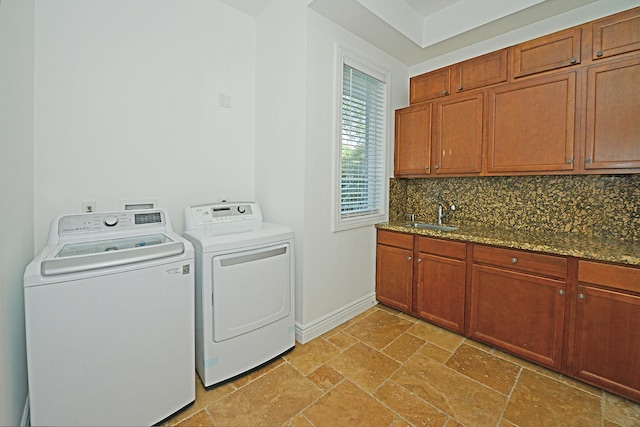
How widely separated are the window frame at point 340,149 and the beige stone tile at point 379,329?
2.92 ft

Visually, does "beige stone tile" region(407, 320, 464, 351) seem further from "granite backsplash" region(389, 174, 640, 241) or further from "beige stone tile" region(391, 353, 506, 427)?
"granite backsplash" region(389, 174, 640, 241)

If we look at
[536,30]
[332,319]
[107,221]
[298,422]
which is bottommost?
[298,422]

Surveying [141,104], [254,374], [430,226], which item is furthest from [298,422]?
[141,104]

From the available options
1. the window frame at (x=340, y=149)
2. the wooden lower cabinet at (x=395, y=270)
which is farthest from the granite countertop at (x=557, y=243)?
the window frame at (x=340, y=149)

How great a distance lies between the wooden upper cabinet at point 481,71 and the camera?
2357mm

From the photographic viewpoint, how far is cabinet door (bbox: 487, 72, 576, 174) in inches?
80.9

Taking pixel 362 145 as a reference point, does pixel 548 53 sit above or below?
above

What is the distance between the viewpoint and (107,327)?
1.34 m

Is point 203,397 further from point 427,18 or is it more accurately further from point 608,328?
point 427,18

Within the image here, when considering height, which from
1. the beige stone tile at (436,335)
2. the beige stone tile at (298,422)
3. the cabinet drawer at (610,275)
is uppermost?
the cabinet drawer at (610,275)

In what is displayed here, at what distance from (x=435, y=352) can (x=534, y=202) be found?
1538mm

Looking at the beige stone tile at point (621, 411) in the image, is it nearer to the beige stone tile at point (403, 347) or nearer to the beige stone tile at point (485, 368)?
the beige stone tile at point (485, 368)

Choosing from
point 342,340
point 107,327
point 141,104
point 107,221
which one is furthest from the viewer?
point 342,340

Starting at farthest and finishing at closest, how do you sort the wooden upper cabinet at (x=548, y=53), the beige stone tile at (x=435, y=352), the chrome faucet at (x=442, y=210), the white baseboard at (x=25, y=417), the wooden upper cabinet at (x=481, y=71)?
1. the chrome faucet at (x=442, y=210)
2. the wooden upper cabinet at (x=481, y=71)
3. the beige stone tile at (x=435, y=352)
4. the wooden upper cabinet at (x=548, y=53)
5. the white baseboard at (x=25, y=417)
